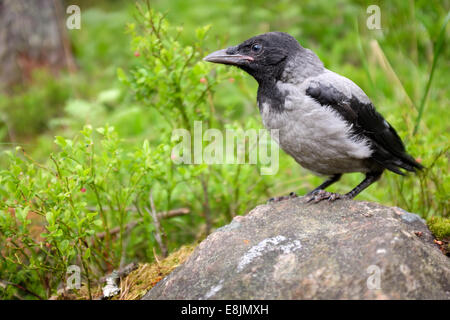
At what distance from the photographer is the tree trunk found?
7.29 metres

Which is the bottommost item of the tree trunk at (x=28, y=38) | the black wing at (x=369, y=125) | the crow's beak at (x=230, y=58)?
the black wing at (x=369, y=125)

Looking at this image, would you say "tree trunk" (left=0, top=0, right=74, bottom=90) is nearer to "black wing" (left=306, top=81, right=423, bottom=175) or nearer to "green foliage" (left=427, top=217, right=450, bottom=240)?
"black wing" (left=306, top=81, right=423, bottom=175)

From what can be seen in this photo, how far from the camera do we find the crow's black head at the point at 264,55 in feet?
11.4

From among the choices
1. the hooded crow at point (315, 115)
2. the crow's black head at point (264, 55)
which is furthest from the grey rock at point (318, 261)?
the crow's black head at point (264, 55)

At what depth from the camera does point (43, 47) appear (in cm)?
782

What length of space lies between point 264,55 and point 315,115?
2.33 feet

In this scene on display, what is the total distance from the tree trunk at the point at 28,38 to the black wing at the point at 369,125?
520 centimetres

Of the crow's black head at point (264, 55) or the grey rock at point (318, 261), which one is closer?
the grey rock at point (318, 261)

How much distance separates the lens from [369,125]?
135 inches

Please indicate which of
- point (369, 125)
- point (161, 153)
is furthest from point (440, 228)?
point (161, 153)

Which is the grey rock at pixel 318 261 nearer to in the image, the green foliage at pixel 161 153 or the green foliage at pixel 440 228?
the green foliage at pixel 440 228

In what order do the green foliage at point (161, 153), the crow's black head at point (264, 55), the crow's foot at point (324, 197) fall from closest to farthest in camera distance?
the green foliage at point (161, 153)
the crow's foot at point (324, 197)
the crow's black head at point (264, 55)

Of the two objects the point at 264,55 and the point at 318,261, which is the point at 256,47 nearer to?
the point at 264,55
